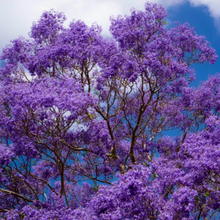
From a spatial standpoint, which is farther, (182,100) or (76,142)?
(182,100)

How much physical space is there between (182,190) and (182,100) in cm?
966

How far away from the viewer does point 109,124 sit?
17.0 m

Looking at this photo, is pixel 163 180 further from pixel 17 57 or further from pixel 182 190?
pixel 17 57

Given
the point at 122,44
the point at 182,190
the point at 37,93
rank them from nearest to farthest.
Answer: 1. the point at 182,190
2. the point at 37,93
3. the point at 122,44

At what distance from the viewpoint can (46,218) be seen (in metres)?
11.5

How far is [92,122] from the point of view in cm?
1493

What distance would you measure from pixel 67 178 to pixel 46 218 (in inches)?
290

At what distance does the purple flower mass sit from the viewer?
34.4 feet

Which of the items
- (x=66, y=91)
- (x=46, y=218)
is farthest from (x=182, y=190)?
(x=66, y=91)

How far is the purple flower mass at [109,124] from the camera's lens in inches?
413

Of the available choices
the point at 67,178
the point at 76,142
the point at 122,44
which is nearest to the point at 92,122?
the point at 76,142

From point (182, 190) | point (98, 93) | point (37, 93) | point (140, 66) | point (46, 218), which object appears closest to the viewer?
point (182, 190)

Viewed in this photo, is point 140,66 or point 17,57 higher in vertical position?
point 17,57

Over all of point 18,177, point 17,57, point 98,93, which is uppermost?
point 17,57
